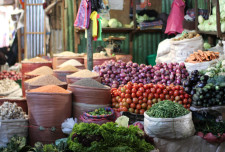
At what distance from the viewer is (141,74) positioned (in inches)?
168

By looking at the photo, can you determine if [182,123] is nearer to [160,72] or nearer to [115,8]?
[160,72]

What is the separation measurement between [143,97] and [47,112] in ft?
3.87

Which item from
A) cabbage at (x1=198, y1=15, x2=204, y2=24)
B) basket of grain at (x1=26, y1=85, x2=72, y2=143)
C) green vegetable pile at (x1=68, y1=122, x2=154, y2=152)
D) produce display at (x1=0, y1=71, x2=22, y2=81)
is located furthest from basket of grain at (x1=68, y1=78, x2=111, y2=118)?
produce display at (x1=0, y1=71, x2=22, y2=81)

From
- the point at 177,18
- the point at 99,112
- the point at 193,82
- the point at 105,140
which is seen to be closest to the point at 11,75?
the point at 177,18

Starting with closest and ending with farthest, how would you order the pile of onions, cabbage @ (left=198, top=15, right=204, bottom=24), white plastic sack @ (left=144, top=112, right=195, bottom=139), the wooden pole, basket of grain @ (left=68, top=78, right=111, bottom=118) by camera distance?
1. white plastic sack @ (left=144, top=112, right=195, bottom=139)
2. basket of grain @ (left=68, top=78, right=111, bottom=118)
3. the pile of onions
4. the wooden pole
5. cabbage @ (left=198, top=15, right=204, bottom=24)

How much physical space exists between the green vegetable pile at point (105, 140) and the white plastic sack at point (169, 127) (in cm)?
29

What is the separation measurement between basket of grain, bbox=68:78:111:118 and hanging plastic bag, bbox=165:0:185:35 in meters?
4.25

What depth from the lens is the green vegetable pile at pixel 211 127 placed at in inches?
124

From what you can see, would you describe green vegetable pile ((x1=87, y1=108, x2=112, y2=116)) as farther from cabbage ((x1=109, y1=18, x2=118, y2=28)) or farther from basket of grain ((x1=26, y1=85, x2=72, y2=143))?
cabbage ((x1=109, y1=18, x2=118, y2=28))

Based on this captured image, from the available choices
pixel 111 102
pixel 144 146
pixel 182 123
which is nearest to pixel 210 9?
pixel 111 102

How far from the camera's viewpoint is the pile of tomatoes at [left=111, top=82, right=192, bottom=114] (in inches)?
139

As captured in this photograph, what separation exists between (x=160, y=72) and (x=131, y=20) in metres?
4.25

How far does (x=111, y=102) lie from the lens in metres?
3.73

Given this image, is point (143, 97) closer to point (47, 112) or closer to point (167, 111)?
point (167, 111)
